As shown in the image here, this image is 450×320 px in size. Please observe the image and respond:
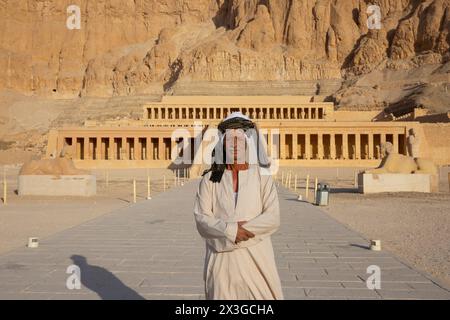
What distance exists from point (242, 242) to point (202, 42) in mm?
110847

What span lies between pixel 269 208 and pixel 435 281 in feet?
12.9

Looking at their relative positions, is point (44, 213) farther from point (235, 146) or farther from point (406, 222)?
point (235, 146)

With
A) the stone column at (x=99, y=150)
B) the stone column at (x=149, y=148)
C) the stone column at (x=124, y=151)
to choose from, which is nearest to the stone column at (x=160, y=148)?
the stone column at (x=149, y=148)

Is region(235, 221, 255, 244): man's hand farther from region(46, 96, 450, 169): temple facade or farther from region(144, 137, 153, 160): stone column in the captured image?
region(144, 137, 153, 160): stone column

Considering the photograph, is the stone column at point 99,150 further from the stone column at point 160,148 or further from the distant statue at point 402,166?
the distant statue at point 402,166

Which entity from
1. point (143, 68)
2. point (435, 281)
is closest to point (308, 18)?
point (143, 68)

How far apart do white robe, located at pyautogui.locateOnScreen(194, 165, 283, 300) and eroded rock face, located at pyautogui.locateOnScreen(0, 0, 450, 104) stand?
92618 millimetres

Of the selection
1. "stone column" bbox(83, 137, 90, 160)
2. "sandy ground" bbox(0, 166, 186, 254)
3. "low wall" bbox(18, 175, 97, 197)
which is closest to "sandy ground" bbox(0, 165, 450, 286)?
"sandy ground" bbox(0, 166, 186, 254)

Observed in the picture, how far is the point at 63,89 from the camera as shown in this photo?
388ft

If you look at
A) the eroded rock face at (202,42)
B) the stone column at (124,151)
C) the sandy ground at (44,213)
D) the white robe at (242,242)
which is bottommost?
the sandy ground at (44,213)

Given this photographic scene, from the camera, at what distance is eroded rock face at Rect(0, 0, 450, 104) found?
9694cm

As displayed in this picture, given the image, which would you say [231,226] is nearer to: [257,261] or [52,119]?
[257,261]

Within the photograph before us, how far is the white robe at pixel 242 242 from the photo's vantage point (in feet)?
14.8

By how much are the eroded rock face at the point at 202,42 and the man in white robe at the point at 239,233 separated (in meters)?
92.6
